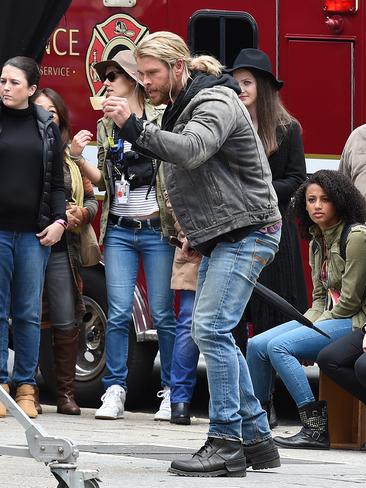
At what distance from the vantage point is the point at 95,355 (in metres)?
9.77

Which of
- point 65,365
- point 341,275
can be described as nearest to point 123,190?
point 65,365

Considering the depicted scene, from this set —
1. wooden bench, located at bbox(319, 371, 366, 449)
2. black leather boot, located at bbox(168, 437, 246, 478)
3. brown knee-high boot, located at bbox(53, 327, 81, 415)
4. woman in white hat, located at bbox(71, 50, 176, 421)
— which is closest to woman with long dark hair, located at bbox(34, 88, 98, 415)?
brown knee-high boot, located at bbox(53, 327, 81, 415)

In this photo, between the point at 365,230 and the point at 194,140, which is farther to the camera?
the point at 365,230

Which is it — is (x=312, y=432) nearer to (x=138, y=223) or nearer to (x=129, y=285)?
(x=129, y=285)

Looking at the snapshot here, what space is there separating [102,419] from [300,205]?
5.85ft

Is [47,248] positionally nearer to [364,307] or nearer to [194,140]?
[364,307]

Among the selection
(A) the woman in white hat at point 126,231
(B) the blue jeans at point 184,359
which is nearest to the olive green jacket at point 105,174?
(A) the woman in white hat at point 126,231

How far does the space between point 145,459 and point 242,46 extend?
133 inches

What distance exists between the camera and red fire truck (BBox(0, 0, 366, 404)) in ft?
30.9

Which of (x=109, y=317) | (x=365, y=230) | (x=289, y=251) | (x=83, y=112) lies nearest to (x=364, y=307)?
(x=365, y=230)

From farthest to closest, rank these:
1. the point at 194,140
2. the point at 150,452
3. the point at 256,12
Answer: the point at 256,12 → the point at 150,452 → the point at 194,140

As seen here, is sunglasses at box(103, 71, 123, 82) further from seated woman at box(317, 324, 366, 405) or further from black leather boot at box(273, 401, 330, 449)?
black leather boot at box(273, 401, 330, 449)

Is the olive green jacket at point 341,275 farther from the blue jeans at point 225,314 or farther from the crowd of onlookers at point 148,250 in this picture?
the blue jeans at point 225,314

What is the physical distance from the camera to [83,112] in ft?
31.7
